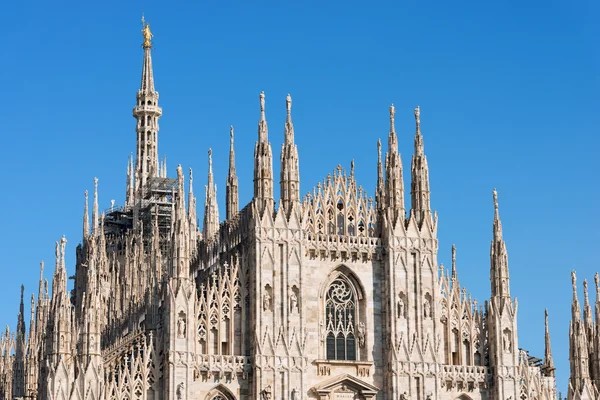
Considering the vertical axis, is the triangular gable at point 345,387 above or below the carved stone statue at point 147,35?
below

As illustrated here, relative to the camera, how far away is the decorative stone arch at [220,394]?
6481 cm

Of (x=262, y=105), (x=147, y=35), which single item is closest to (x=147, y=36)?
(x=147, y=35)

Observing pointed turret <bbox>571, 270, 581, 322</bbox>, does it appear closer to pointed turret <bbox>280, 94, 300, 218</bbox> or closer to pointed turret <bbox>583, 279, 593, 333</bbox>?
pointed turret <bbox>583, 279, 593, 333</bbox>

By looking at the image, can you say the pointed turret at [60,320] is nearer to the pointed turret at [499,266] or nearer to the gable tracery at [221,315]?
the gable tracery at [221,315]

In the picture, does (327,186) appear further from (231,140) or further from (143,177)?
(143,177)

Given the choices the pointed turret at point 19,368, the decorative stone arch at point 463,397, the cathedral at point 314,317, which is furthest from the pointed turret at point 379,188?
A: the pointed turret at point 19,368

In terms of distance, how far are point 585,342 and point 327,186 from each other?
55.8 ft

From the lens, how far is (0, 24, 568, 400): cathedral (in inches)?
2527

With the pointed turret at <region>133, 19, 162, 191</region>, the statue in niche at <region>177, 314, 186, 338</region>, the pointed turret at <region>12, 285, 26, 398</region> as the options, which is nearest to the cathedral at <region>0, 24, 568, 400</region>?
the statue in niche at <region>177, 314, 186, 338</region>

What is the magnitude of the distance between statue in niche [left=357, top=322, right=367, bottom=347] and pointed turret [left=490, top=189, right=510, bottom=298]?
25.3 feet

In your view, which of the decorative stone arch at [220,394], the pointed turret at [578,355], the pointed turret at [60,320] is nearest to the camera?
the pointed turret at [60,320]

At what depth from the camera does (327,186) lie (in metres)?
70.1

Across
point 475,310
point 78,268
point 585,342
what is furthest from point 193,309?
point 78,268

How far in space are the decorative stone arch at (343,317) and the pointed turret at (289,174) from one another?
430 cm
